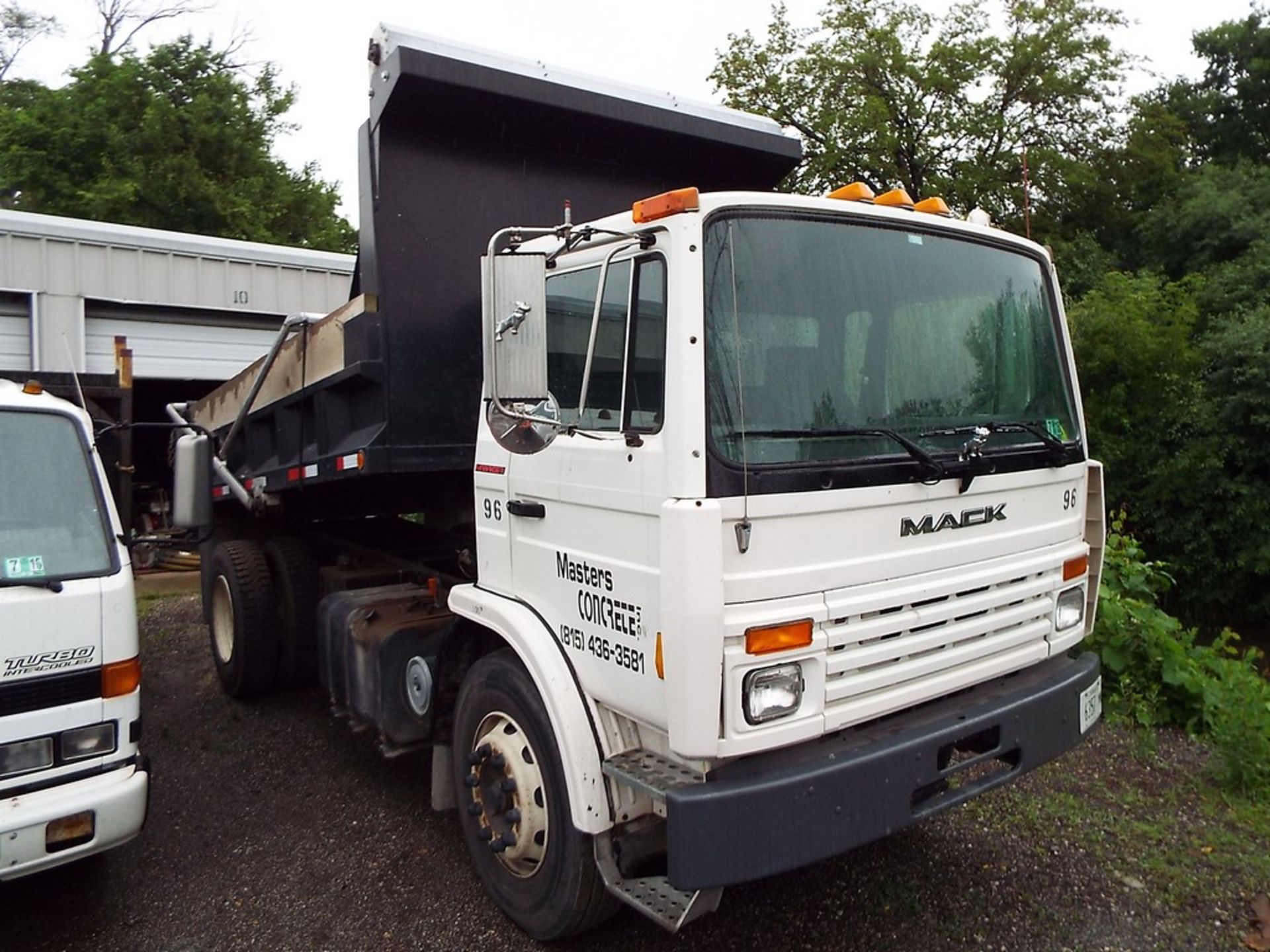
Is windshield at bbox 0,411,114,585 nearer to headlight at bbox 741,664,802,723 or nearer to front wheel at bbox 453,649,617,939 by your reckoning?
front wheel at bbox 453,649,617,939

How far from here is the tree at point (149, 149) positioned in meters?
19.2

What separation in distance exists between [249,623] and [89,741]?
2.34 meters

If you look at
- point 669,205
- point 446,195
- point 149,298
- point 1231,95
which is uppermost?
point 1231,95

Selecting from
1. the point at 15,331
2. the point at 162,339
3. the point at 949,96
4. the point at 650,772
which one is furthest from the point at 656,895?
the point at 949,96

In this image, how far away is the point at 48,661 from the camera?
320 cm

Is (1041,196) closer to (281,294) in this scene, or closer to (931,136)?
(931,136)

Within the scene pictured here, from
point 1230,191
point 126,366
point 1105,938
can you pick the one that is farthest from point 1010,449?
point 1230,191

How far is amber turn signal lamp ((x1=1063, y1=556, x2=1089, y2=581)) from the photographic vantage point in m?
3.52

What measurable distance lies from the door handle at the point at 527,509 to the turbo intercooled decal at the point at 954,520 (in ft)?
3.80

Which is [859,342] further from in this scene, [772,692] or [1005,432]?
[772,692]

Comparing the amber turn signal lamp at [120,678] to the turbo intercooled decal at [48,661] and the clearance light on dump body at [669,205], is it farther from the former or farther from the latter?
the clearance light on dump body at [669,205]

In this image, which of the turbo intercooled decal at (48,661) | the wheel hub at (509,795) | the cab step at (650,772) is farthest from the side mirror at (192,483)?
the cab step at (650,772)

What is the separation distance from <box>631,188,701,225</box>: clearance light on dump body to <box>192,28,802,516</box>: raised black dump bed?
1.45 metres

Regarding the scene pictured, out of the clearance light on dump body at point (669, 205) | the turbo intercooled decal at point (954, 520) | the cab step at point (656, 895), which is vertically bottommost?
the cab step at point (656, 895)
